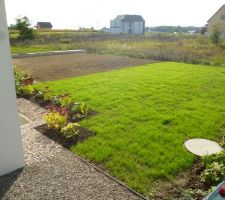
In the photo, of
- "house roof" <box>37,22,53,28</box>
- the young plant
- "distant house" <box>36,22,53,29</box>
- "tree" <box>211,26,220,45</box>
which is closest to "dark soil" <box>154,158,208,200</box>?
the young plant

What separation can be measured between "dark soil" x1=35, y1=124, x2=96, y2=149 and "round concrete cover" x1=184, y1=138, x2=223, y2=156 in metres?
2.25

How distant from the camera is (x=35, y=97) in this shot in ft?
28.5

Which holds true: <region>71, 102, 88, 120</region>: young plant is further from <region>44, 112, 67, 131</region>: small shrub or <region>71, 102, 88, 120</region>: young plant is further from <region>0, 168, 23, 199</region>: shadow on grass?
<region>0, 168, 23, 199</region>: shadow on grass

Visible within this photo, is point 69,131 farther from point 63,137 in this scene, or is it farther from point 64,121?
point 64,121

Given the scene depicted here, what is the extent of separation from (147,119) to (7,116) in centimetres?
386

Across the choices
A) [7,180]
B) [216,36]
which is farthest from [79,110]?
[216,36]

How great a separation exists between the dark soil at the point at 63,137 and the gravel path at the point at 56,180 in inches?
12.9

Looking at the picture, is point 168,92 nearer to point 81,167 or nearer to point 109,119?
point 109,119

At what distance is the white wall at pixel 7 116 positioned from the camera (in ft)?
12.2

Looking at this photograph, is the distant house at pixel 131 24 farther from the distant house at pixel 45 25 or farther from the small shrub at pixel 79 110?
the small shrub at pixel 79 110

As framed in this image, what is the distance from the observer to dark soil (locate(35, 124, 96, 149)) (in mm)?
5496

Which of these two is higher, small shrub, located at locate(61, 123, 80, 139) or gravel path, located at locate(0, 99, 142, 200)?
small shrub, located at locate(61, 123, 80, 139)

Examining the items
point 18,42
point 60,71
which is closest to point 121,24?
point 18,42

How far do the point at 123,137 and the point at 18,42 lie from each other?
29.0 meters
